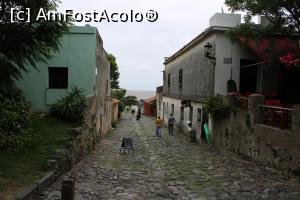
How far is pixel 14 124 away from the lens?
38.4 feet

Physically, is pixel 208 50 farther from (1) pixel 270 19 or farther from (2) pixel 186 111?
(2) pixel 186 111

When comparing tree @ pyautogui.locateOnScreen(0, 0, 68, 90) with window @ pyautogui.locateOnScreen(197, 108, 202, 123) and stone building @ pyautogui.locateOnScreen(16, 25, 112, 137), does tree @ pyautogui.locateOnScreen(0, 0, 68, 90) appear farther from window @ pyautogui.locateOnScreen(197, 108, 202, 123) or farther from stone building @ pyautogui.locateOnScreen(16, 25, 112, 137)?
window @ pyautogui.locateOnScreen(197, 108, 202, 123)

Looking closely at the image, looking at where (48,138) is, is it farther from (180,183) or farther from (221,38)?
(221,38)

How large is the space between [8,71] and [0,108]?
2.26m

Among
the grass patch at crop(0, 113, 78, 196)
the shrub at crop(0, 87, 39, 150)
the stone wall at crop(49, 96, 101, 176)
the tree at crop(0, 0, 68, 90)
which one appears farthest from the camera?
the tree at crop(0, 0, 68, 90)

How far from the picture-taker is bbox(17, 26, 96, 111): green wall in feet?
59.7

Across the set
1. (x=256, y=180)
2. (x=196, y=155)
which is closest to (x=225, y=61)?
(x=196, y=155)

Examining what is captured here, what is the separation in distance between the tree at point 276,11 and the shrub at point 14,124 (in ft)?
27.6

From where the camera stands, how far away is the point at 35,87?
18.2m

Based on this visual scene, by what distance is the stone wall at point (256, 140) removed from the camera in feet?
35.4

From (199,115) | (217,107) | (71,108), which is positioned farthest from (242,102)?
(199,115)

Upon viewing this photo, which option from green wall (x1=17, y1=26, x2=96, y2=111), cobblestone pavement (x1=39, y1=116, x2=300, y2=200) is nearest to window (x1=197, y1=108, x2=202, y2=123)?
cobblestone pavement (x1=39, y1=116, x2=300, y2=200)

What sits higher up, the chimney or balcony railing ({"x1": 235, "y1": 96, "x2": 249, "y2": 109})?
the chimney

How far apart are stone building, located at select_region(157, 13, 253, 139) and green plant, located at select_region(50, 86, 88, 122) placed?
724 cm
